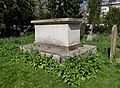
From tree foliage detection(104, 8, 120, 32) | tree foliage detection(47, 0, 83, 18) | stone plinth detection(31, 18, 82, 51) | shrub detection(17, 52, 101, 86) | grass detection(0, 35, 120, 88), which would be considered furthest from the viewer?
tree foliage detection(47, 0, 83, 18)

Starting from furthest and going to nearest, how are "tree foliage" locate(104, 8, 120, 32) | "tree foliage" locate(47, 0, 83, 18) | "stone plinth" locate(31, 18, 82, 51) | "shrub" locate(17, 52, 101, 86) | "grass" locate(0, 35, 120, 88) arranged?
"tree foliage" locate(47, 0, 83, 18) → "tree foliage" locate(104, 8, 120, 32) → "stone plinth" locate(31, 18, 82, 51) → "shrub" locate(17, 52, 101, 86) → "grass" locate(0, 35, 120, 88)

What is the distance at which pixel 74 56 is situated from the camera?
217 inches

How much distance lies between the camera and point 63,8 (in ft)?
68.2

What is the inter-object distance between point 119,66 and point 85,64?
1.55m

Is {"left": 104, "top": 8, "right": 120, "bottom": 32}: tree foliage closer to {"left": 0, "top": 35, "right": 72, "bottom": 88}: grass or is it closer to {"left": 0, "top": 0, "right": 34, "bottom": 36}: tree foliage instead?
{"left": 0, "top": 0, "right": 34, "bottom": 36}: tree foliage

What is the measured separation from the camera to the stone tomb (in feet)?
19.8

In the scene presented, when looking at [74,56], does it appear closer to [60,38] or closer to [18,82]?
[60,38]

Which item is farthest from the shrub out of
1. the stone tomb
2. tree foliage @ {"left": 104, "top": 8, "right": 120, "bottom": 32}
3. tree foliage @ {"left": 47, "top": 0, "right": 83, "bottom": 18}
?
tree foliage @ {"left": 47, "top": 0, "right": 83, "bottom": 18}

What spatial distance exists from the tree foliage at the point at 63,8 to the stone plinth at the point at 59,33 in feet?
46.0

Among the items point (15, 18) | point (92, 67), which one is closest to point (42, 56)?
point (92, 67)

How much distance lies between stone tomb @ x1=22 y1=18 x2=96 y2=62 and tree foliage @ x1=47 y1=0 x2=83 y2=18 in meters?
14.0

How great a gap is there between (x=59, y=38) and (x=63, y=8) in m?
15.1

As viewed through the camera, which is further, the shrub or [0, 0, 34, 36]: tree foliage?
[0, 0, 34, 36]: tree foliage

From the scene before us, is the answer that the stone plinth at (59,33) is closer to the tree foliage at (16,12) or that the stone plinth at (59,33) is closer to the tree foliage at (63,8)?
the tree foliage at (16,12)
